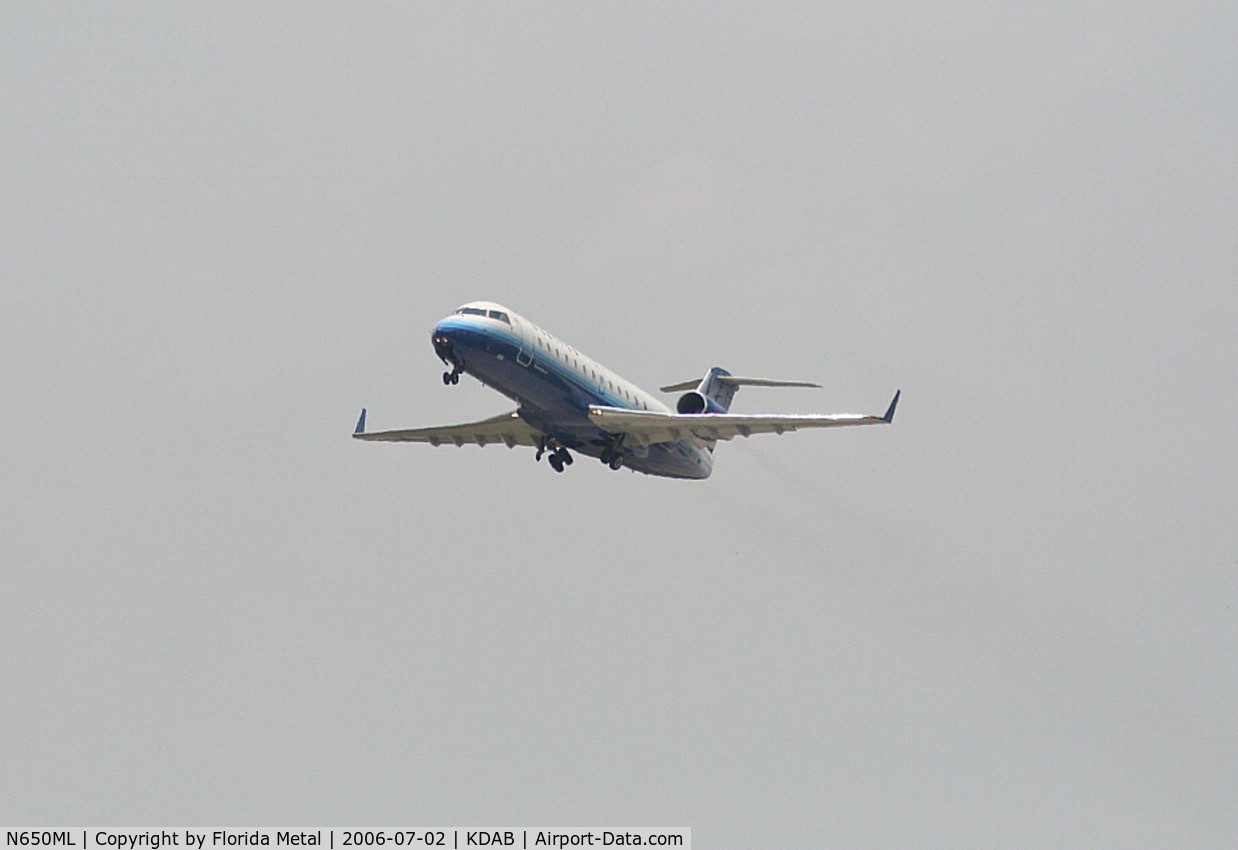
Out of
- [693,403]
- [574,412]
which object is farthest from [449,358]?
[693,403]

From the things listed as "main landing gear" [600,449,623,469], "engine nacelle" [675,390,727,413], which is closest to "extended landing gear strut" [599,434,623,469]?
"main landing gear" [600,449,623,469]

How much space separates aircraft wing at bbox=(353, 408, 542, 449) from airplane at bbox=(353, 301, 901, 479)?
0.14 ft

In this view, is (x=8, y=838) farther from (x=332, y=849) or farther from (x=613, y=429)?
(x=613, y=429)

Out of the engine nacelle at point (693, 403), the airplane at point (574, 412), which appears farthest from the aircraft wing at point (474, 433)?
the engine nacelle at point (693, 403)

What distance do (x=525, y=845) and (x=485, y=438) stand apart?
16404 mm

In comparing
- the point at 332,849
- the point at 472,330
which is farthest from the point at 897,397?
the point at 332,849

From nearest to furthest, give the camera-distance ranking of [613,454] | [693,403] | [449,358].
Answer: [449,358], [613,454], [693,403]

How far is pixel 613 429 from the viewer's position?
207 feet

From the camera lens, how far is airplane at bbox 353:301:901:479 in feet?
194

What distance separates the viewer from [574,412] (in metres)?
61.8

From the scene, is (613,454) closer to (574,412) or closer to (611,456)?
(611,456)

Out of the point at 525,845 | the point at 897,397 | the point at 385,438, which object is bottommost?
the point at 525,845

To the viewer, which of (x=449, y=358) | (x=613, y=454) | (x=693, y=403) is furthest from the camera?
(x=693, y=403)

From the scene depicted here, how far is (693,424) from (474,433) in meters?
8.54
